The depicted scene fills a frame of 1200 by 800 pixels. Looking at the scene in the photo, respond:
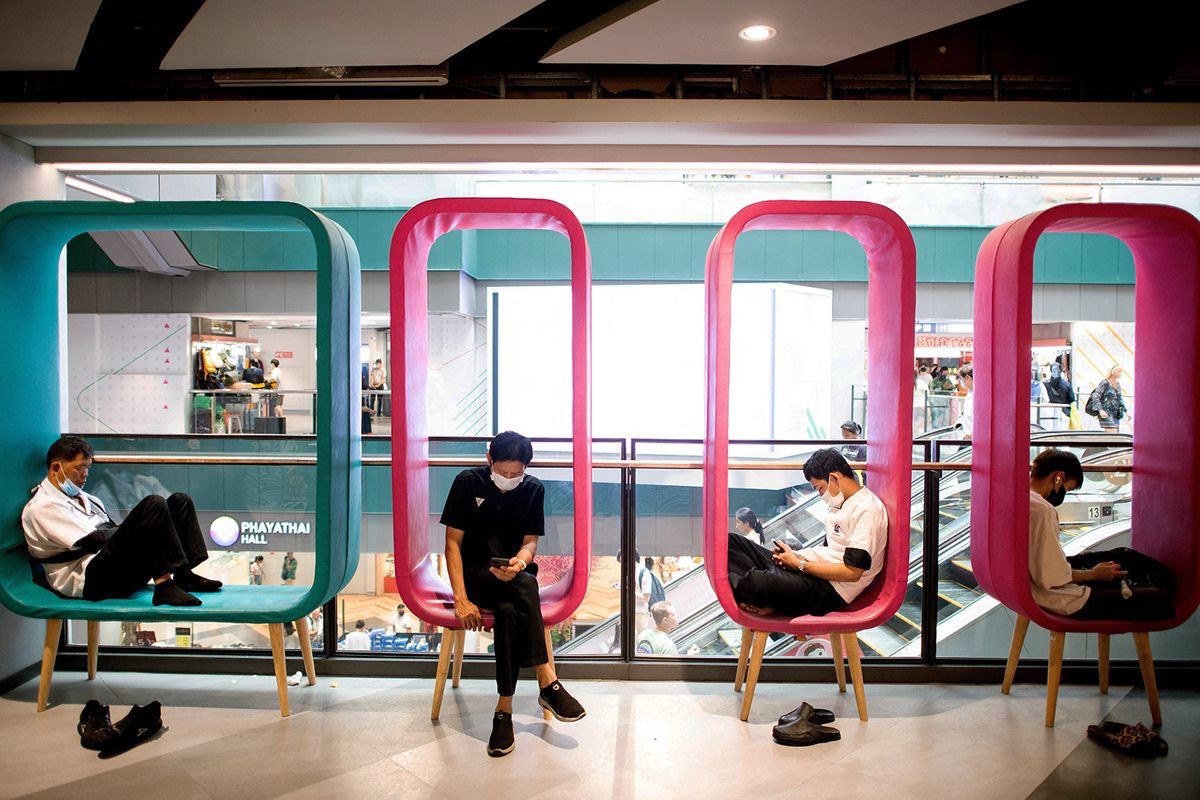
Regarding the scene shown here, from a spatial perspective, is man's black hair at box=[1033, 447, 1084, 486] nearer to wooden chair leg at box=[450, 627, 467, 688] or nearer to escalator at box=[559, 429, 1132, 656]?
escalator at box=[559, 429, 1132, 656]

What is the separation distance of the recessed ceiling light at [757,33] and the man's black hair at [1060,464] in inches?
81.6

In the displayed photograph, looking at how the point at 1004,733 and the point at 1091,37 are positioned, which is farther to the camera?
the point at 1091,37

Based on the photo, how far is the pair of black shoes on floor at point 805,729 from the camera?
3.29 m

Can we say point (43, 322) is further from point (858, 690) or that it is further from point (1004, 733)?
point (1004, 733)

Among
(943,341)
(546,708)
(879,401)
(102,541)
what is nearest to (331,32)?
(102,541)

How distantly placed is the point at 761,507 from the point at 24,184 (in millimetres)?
4146

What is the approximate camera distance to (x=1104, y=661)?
382cm

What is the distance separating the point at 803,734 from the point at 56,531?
3273 millimetres

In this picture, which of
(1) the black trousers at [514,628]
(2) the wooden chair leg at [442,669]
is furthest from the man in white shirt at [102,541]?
(1) the black trousers at [514,628]

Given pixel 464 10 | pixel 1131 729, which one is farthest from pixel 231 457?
pixel 1131 729

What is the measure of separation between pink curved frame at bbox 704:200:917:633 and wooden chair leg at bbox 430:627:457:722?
3.85 ft

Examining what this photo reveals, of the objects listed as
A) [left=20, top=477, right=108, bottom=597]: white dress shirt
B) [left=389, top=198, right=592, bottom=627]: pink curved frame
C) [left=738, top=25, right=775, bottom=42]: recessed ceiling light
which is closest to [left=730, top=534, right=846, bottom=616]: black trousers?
[left=389, top=198, right=592, bottom=627]: pink curved frame

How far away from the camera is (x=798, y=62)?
141 inches

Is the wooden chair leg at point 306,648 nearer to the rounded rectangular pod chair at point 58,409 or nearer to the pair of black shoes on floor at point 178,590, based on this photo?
the rounded rectangular pod chair at point 58,409
